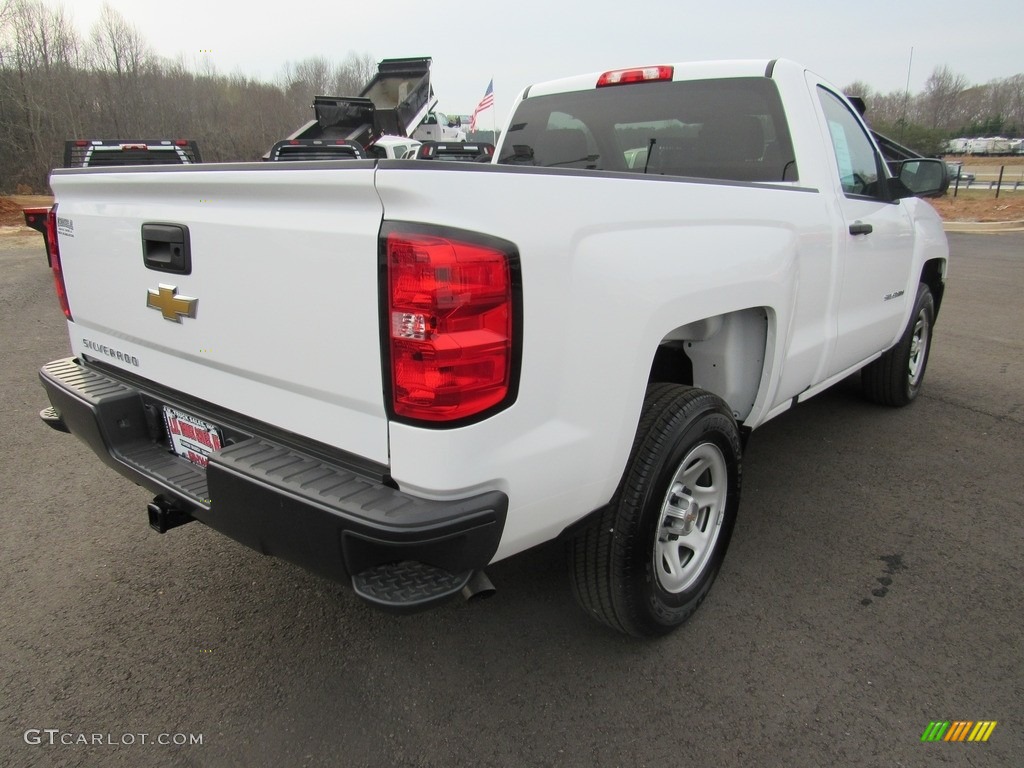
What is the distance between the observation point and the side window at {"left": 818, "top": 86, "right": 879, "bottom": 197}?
3.25m

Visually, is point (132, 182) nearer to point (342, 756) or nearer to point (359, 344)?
point (359, 344)

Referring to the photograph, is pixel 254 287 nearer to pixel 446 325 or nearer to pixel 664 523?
pixel 446 325

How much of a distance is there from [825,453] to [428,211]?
3407 millimetres

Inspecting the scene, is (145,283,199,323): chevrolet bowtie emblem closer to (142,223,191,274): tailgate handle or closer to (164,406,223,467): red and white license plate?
(142,223,191,274): tailgate handle

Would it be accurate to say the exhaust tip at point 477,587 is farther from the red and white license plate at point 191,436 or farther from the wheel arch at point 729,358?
the wheel arch at point 729,358

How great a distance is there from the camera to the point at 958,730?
79.0 inches

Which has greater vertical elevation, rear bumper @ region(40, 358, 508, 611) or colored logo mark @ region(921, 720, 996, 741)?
rear bumper @ region(40, 358, 508, 611)

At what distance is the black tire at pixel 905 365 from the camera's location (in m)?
A: 4.53

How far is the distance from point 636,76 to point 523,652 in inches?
110

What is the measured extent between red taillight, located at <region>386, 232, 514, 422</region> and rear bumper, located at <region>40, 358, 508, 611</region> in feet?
0.76

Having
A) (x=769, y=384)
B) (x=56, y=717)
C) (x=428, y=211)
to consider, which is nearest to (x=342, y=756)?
(x=56, y=717)

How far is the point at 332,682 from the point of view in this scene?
222 centimetres

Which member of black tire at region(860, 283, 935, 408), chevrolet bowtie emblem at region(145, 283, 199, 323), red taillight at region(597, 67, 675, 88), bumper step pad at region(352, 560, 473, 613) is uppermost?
red taillight at region(597, 67, 675, 88)

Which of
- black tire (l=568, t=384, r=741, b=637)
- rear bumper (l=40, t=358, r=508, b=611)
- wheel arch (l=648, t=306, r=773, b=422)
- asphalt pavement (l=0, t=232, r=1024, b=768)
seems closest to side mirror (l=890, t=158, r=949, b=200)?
asphalt pavement (l=0, t=232, r=1024, b=768)
